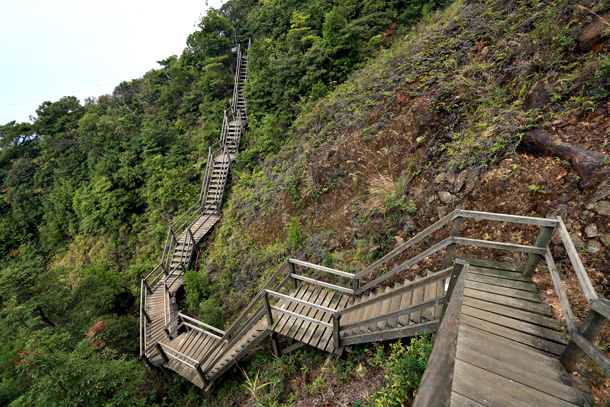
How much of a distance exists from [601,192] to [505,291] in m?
2.16

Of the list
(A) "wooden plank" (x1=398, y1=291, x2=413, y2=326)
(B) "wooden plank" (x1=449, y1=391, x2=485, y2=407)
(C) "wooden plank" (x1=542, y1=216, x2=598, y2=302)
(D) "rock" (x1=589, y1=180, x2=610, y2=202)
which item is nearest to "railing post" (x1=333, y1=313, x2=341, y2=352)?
(A) "wooden plank" (x1=398, y1=291, x2=413, y2=326)

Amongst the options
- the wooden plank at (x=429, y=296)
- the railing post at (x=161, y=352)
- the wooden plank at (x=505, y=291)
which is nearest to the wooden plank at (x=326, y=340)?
the wooden plank at (x=429, y=296)

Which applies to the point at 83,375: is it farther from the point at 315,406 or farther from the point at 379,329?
the point at 379,329

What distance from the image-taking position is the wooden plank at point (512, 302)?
2502 mm

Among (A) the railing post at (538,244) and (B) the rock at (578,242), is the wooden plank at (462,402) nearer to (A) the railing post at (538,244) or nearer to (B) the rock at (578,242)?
(A) the railing post at (538,244)

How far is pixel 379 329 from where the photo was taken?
152 inches

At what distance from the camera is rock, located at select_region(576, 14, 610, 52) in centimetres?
414

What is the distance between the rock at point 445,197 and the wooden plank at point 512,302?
94.0 inches

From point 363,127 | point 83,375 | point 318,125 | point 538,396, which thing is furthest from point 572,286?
point 83,375

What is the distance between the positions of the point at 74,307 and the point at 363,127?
14.1 meters

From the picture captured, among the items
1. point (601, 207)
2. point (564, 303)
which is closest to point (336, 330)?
point (564, 303)

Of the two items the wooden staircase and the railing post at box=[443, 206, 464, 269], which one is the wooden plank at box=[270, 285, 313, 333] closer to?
the wooden staircase

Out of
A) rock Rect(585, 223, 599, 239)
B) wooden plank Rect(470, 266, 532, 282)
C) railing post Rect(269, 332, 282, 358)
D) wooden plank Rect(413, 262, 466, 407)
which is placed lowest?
railing post Rect(269, 332, 282, 358)

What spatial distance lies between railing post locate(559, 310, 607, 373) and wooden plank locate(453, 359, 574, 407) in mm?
387
